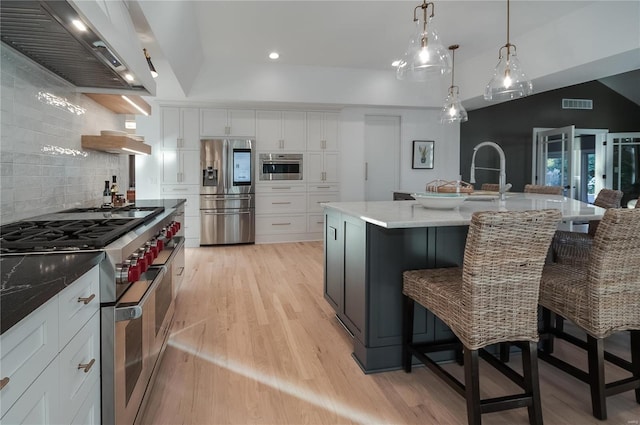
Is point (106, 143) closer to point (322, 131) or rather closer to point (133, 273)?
point (133, 273)

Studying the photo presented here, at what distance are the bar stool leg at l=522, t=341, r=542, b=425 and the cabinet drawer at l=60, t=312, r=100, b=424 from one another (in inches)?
67.2

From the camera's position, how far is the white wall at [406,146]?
6.86 m

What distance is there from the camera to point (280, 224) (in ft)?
21.7

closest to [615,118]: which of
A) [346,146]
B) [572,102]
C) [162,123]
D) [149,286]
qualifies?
[572,102]

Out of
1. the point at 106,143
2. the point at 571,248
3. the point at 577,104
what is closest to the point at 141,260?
the point at 106,143

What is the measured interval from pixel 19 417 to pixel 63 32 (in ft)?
4.98

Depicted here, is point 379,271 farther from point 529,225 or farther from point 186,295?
point 186,295

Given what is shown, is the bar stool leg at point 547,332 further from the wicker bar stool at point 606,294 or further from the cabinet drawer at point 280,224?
the cabinet drawer at point 280,224

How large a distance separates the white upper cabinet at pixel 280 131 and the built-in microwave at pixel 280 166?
112mm

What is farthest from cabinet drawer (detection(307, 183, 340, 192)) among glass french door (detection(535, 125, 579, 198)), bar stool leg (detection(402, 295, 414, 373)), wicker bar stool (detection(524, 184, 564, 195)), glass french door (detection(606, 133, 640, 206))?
glass french door (detection(606, 133, 640, 206))

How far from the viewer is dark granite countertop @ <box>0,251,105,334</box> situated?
73 cm

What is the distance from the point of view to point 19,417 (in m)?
0.77

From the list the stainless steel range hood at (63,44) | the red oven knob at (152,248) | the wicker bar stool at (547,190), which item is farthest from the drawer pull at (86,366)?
the wicker bar stool at (547,190)

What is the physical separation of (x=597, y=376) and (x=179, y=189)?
5794 mm
